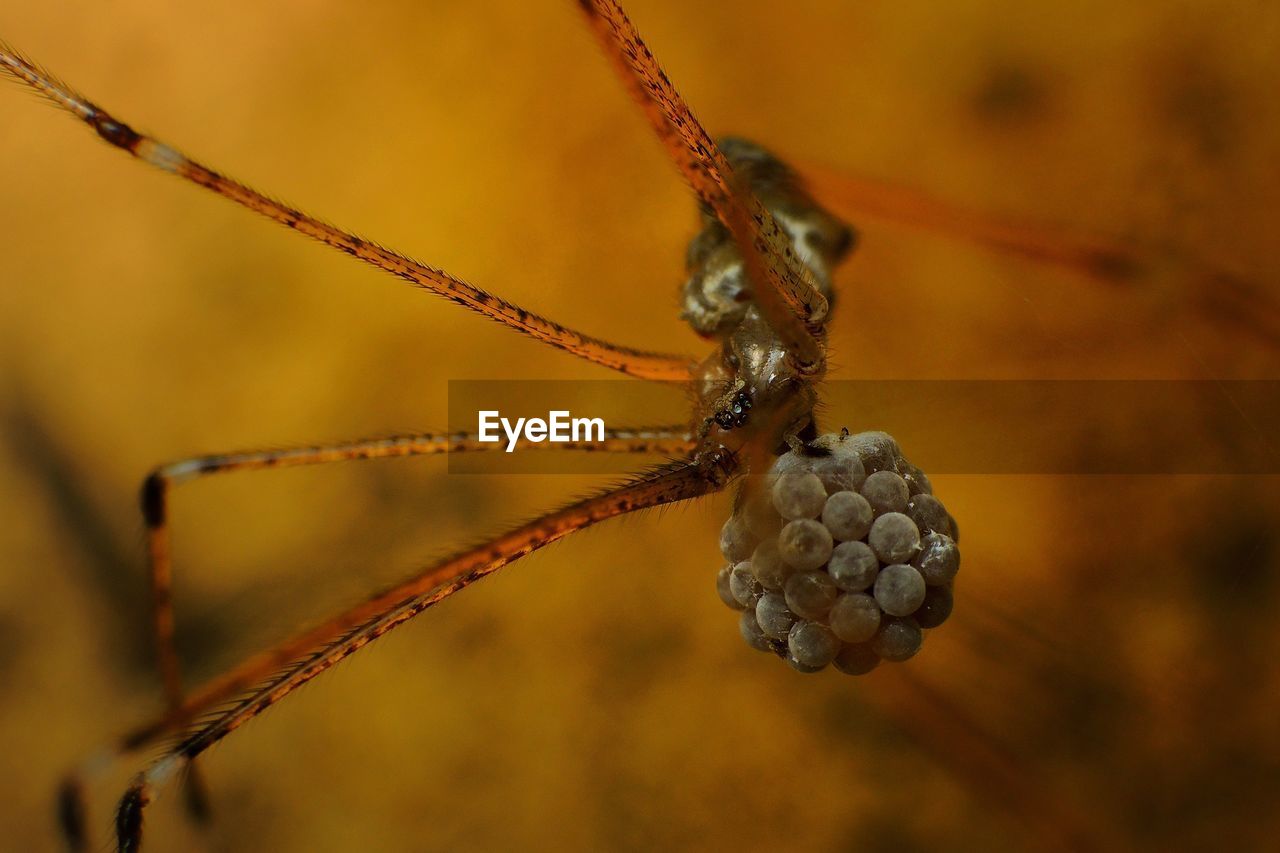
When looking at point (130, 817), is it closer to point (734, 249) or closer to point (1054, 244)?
point (734, 249)

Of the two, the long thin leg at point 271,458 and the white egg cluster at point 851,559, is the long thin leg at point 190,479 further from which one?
the white egg cluster at point 851,559

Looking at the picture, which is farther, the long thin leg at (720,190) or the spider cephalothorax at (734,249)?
the spider cephalothorax at (734,249)

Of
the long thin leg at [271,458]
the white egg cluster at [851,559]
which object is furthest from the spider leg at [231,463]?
the white egg cluster at [851,559]

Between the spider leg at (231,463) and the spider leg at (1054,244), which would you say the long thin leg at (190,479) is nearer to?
the spider leg at (231,463)
